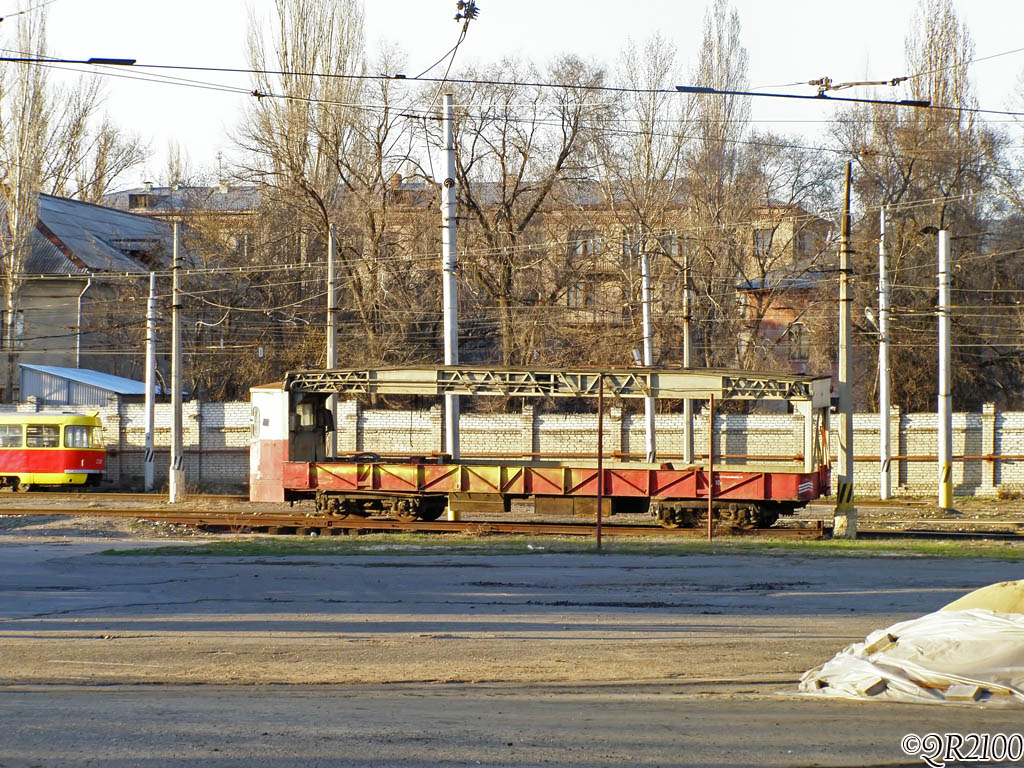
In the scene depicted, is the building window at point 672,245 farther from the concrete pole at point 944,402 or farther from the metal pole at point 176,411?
the metal pole at point 176,411

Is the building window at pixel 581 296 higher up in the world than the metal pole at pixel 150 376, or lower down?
higher up

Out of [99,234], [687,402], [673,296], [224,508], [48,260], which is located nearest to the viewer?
[224,508]

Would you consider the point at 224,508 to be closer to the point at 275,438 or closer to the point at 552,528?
the point at 275,438

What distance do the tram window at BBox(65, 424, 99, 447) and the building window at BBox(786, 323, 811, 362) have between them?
29.6m

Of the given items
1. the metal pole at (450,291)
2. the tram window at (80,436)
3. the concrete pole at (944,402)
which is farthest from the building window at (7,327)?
the concrete pole at (944,402)

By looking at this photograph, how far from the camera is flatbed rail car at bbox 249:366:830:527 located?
22.2m

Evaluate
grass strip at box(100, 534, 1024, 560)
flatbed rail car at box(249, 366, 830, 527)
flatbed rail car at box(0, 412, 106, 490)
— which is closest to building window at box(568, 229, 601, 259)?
flatbed rail car at box(0, 412, 106, 490)

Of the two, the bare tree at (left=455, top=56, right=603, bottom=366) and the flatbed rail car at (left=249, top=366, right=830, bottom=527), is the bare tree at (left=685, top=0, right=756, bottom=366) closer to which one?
the bare tree at (left=455, top=56, right=603, bottom=366)

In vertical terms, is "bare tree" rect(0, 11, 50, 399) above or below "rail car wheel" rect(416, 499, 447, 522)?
above

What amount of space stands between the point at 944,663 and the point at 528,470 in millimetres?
15705

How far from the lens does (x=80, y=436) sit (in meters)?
36.7

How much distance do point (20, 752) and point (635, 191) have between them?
4395 centimetres

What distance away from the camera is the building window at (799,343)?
48.5 meters

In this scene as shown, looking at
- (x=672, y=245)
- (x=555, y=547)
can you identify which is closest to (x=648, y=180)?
(x=672, y=245)
